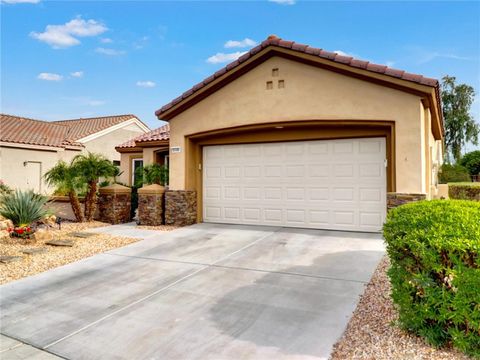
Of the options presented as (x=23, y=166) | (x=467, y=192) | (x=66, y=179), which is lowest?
(x=467, y=192)

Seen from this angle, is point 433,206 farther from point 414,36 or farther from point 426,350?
point 414,36

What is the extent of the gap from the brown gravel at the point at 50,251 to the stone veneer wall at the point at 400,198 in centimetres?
745

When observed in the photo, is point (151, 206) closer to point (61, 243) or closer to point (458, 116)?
point (61, 243)

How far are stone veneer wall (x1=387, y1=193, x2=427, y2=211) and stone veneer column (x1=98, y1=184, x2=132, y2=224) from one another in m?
9.85

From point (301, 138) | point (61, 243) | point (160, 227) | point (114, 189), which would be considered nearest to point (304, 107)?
point (301, 138)

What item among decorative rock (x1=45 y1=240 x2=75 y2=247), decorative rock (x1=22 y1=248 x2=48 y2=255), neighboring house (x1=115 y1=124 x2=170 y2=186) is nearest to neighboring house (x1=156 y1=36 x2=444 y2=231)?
neighboring house (x1=115 y1=124 x2=170 y2=186)

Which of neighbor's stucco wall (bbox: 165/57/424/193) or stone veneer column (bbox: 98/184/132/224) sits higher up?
neighbor's stucco wall (bbox: 165/57/424/193)

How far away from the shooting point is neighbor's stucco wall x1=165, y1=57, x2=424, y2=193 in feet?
29.0

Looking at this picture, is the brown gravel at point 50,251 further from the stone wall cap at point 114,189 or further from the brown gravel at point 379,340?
the brown gravel at point 379,340

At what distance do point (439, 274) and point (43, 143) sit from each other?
23.6 metres

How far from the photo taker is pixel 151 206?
1216cm

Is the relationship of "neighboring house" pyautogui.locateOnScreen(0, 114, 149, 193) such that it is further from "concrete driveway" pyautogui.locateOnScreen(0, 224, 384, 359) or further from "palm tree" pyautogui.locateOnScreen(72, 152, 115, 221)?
"concrete driveway" pyautogui.locateOnScreen(0, 224, 384, 359)

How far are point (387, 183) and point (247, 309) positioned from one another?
660 centimetres

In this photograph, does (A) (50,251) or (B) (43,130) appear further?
(B) (43,130)
